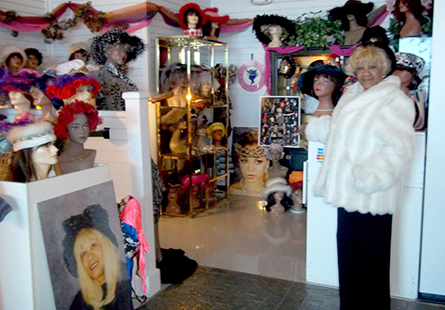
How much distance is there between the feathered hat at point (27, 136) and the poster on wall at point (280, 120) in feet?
12.3

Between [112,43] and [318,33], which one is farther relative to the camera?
[318,33]

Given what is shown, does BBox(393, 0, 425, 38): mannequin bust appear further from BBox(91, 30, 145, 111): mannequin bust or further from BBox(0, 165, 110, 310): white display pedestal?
BBox(0, 165, 110, 310): white display pedestal

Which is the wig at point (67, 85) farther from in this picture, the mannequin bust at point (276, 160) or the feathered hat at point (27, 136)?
the mannequin bust at point (276, 160)

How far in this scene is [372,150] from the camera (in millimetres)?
2389

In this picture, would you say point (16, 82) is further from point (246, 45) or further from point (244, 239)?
point (246, 45)

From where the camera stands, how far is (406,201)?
3.11 metres

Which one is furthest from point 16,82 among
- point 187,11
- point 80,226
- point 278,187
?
point 278,187

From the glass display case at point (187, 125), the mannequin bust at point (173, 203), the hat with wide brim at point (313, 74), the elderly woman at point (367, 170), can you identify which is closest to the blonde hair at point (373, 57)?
the elderly woman at point (367, 170)

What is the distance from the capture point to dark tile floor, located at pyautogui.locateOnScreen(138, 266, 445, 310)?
3.06 metres

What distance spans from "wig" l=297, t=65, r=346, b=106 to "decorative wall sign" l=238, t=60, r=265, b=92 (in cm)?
268

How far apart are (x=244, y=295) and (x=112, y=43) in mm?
2527

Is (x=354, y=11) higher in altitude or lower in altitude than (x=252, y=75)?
higher

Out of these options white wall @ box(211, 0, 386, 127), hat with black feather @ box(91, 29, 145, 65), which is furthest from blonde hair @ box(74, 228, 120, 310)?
white wall @ box(211, 0, 386, 127)

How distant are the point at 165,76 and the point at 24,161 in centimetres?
310
